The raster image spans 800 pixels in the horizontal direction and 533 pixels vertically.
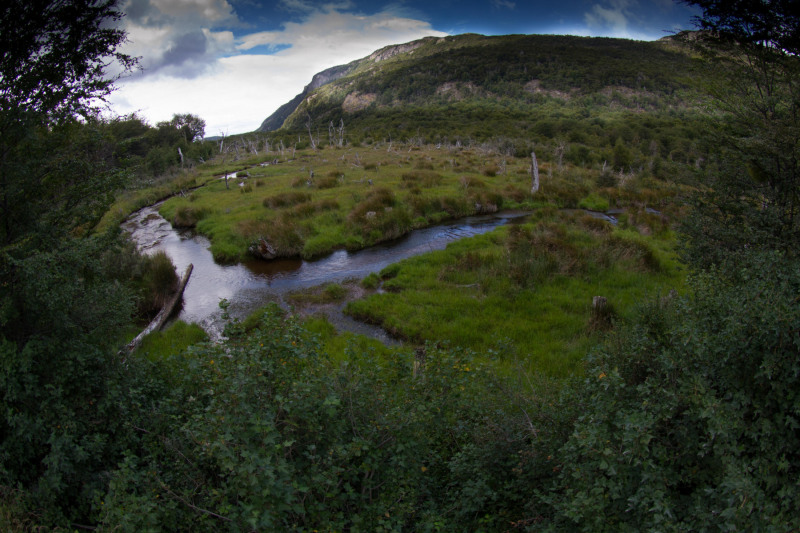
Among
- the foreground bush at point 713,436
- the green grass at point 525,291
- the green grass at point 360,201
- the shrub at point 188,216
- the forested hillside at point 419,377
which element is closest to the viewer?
the foreground bush at point 713,436

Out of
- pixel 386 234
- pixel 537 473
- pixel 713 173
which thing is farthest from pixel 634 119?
pixel 537 473

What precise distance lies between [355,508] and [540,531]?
161 cm

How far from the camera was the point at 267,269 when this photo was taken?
1530cm

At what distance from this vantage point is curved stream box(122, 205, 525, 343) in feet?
37.9

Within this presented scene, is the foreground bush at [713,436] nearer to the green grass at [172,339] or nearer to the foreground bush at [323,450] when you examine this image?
the foreground bush at [323,450]

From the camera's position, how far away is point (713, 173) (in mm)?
7570

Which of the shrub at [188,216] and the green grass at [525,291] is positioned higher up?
the shrub at [188,216]

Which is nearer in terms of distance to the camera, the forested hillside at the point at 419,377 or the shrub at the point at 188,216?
the forested hillside at the point at 419,377

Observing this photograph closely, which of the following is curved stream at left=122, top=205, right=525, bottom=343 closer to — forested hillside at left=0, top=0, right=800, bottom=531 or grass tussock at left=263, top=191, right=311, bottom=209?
forested hillside at left=0, top=0, right=800, bottom=531

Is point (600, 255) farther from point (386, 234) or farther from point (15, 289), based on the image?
point (15, 289)

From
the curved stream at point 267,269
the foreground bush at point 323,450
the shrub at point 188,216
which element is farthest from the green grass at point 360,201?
the foreground bush at point 323,450

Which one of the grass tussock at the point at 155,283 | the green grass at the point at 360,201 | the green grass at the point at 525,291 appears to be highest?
the green grass at the point at 360,201

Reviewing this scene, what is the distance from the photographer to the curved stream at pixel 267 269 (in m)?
11.5

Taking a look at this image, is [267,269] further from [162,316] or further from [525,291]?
[525,291]
